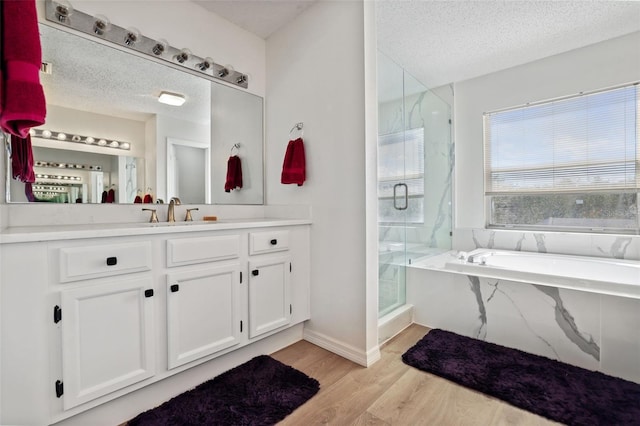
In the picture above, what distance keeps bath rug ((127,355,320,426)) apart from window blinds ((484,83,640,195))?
284 centimetres

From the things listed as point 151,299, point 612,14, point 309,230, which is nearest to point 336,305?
point 309,230

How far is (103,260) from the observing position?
4.14 ft

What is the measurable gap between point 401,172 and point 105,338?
88.3 inches

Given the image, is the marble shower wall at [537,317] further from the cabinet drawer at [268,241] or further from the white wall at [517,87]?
the white wall at [517,87]

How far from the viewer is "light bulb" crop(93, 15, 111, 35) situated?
1667mm

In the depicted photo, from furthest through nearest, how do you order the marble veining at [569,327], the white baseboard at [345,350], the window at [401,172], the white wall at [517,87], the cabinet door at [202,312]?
the white wall at [517,87] < the window at [401,172] < the white baseboard at [345,350] < the marble veining at [569,327] < the cabinet door at [202,312]

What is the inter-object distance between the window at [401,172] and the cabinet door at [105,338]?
5.17 feet

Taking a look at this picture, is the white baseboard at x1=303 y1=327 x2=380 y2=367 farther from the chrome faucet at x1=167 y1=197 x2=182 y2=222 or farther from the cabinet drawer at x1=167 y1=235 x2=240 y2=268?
the chrome faucet at x1=167 y1=197 x2=182 y2=222

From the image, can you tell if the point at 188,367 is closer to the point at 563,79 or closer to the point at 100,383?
the point at 100,383

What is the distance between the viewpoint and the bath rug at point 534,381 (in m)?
1.41

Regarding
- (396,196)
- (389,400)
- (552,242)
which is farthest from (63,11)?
(552,242)

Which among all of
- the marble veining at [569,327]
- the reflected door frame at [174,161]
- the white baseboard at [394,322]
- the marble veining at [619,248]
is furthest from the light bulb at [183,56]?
the marble veining at [619,248]

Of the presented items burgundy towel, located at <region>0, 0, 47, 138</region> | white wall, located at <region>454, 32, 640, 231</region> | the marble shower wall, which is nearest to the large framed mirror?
burgundy towel, located at <region>0, 0, 47, 138</region>

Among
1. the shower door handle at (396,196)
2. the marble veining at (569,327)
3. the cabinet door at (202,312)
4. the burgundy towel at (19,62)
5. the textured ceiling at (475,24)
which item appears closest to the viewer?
the burgundy towel at (19,62)
